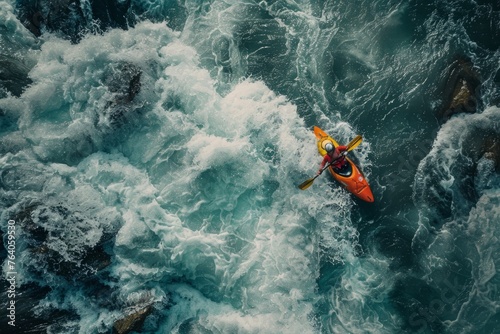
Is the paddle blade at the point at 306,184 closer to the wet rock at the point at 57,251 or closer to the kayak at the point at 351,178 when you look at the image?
the kayak at the point at 351,178

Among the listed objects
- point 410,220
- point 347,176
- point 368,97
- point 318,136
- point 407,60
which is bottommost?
point 410,220

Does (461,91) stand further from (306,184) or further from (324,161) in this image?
(306,184)

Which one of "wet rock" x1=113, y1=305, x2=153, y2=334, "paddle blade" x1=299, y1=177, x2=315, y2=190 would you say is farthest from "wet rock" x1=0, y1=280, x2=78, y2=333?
"paddle blade" x1=299, y1=177, x2=315, y2=190

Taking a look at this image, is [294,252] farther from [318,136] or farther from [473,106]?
[473,106]

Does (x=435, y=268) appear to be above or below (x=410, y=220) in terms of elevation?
below

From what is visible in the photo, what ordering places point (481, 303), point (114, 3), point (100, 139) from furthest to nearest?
1. point (114, 3)
2. point (100, 139)
3. point (481, 303)

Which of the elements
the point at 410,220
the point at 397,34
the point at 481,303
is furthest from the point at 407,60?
the point at 481,303

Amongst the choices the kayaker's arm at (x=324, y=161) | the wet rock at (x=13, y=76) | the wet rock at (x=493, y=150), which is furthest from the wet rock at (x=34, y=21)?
the wet rock at (x=493, y=150)

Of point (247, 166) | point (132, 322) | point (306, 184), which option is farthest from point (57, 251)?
point (306, 184)
